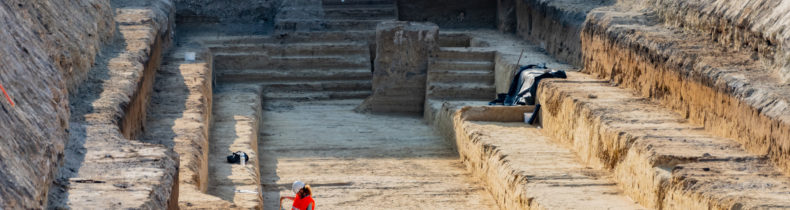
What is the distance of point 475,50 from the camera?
576 inches

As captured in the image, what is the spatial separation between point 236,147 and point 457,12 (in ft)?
28.1

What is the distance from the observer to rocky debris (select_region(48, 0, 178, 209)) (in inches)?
212

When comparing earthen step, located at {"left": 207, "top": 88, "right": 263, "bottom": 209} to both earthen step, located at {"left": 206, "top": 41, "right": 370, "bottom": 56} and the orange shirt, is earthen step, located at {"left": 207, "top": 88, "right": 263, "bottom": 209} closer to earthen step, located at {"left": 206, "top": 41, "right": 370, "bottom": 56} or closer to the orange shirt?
the orange shirt

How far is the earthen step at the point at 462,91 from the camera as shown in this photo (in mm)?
13945

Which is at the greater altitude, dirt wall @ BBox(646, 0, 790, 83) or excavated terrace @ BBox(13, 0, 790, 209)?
dirt wall @ BBox(646, 0, 790, 83)

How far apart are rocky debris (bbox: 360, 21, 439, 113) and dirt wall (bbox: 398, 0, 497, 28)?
A: 134 inches

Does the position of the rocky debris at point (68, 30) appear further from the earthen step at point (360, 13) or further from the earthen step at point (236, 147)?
the earthen step at point (360, 13)

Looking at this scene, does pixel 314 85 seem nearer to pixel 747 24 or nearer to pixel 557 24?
pixel 557 24

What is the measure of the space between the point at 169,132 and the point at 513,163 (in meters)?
2.71

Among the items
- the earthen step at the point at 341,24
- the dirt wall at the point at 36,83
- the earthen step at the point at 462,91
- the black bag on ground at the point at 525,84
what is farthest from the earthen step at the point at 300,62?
the dirt wall at the point at 36,83

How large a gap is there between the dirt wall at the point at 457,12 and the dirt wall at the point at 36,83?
29.0ft

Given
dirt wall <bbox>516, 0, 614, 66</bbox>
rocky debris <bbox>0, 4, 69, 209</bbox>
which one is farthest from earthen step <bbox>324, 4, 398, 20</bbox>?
rocky debris <bbox>0, 4, 69, 209</bbox>

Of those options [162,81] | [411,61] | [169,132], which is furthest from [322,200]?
[411,61]

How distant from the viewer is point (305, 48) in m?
16.1
